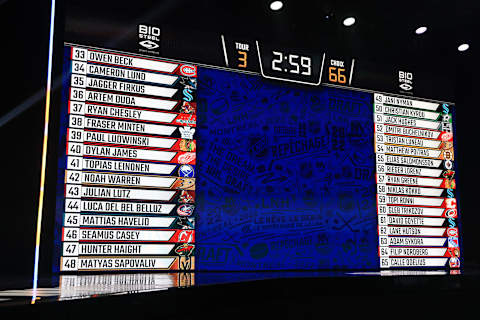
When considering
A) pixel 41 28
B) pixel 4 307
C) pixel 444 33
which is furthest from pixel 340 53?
pixel 4 307

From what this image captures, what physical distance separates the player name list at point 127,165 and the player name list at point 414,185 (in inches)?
92.6

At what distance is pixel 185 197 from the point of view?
169 inches

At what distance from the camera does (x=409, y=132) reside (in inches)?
212

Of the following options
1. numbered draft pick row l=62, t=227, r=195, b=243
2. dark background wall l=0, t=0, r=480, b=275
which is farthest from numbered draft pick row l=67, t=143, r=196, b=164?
dark background wall l=0, t=0, r=480, b=275

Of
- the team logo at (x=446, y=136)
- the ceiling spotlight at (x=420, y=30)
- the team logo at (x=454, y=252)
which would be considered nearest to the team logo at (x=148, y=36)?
the ceiling spotlight at (x=420, y=30)

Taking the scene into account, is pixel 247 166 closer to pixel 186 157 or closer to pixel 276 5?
pixel 186 157

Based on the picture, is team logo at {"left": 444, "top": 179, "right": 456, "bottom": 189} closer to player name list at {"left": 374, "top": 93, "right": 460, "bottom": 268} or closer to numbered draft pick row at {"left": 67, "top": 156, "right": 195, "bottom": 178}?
player name list at {"left": 374, "top": 93, "right": 460, "bottom": 268}

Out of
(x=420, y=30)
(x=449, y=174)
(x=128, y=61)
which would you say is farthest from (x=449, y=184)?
(x=128, y=61)

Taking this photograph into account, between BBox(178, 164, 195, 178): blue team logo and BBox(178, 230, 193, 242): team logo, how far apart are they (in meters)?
0.55

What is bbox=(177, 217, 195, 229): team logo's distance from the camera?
4.24 metres

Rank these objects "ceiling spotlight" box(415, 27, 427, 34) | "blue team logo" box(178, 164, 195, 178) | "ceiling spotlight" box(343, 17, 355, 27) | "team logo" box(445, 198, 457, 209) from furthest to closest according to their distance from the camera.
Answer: "team logo" box(445, 198, 457, 209) < "ceiling spotlight" box(415, 27, 427, 34) < "ceiling spotlight" box(343, 17, 355, 27) < "blue team logo" box(178, 164, 195, 178)

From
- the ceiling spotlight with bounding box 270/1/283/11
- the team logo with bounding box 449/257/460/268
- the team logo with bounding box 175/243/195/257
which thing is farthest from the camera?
the team logo with bounding box 449/257/460/268

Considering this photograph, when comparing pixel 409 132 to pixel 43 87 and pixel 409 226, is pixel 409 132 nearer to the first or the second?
pixel 409 226

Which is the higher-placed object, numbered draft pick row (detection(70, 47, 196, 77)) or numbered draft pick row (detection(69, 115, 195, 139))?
numbered draft pick row (detection(70, 47, 196, 77))
